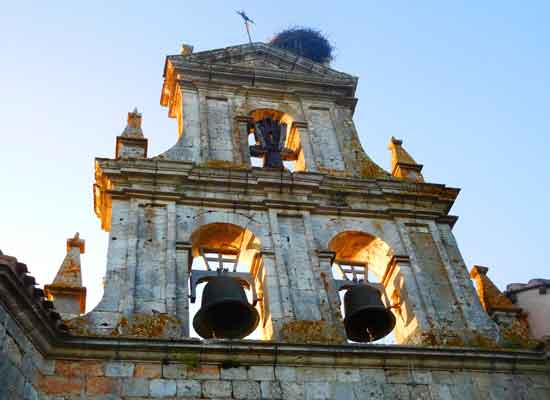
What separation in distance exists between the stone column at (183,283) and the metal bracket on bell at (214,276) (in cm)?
14

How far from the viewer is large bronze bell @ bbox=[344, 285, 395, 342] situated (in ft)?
32.5

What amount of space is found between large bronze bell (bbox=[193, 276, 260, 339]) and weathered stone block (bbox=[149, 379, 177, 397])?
117 centimetres

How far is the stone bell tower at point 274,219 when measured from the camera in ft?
32.1

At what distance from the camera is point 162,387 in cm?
843

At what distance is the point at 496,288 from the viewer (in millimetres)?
11055

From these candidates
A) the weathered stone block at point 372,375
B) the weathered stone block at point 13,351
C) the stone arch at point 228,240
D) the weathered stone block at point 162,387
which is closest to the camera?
the weathered stone block at point 13,351

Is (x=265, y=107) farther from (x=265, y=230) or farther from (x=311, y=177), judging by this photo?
(x=265, y=230)

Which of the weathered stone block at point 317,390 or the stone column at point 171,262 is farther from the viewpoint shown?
the stone column at point 171,262

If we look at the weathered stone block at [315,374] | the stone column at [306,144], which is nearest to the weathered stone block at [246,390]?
the weathered stone block at [315,374]

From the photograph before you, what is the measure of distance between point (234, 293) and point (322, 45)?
28.5 feet

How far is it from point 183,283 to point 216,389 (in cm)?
173

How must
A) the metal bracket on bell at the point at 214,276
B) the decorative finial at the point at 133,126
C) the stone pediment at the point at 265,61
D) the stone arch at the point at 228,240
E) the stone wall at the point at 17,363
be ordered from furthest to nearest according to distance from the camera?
1. the stone pediment at the point at 265,61
2. the decorative finial at the point at 133,126
3. the stone arch at the point at 228,240
4. the metal bracket on bell at the point at 214,276
5. the stone wall at the point at 17,363

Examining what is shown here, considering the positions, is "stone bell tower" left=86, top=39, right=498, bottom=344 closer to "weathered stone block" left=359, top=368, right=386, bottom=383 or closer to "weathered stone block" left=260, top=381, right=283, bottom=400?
"weathered stone block" left=359, top=368, right=386, bottom=383

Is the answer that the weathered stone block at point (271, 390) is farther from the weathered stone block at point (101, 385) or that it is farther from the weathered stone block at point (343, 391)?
the weathered stone block at point (101, 385)
